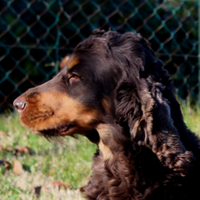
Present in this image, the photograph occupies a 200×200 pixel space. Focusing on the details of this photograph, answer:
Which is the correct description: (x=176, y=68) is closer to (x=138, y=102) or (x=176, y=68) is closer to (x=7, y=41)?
(x=7, y=41)

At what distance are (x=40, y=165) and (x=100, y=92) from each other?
4.28 feet

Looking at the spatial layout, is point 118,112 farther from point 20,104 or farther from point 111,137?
point 20,104

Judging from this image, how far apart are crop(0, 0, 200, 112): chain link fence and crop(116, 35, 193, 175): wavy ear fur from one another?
7.85ft

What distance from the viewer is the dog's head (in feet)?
7.43

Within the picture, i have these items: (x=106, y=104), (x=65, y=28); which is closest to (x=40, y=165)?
(x=106, y=104)

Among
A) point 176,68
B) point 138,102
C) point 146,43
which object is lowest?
point 176,68

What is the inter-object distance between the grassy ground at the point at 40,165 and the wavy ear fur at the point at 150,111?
0.67 meters

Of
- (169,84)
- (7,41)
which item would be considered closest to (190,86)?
(7,41)

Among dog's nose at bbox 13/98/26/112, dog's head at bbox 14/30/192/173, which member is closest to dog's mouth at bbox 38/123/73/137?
dog's head at bbox 14/30/192/173

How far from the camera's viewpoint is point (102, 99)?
236cm

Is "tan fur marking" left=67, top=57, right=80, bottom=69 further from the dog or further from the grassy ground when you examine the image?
the grassy ground

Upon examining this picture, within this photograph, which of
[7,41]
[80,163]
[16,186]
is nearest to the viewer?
[16,186]

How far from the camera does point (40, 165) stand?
3.34 metres

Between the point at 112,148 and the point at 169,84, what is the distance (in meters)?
0.59
